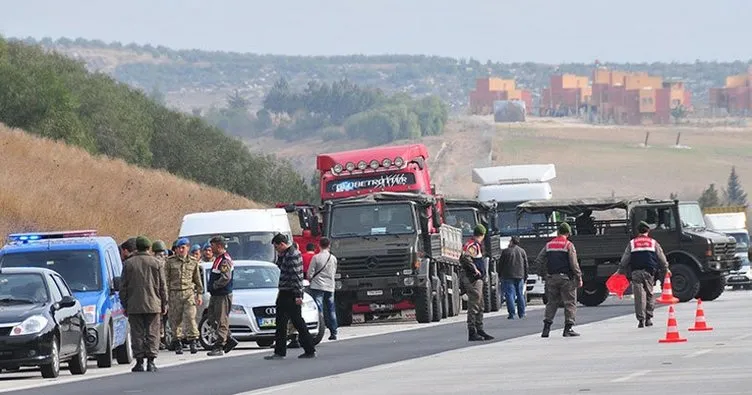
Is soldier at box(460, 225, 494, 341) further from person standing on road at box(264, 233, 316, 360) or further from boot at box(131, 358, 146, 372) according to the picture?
boot at box(131, 358, 146, 372)

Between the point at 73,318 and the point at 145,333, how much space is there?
3.14ft

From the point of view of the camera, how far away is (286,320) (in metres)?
29.3

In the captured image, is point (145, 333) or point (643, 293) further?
point (643, 293)

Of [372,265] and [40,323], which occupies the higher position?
[40,323]

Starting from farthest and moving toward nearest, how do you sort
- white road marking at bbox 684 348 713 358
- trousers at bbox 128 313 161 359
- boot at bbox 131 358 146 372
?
1. boot at bbox 131 358 146 372
2. trousers at bbox 128 313 161 359
3. white road marking at bbox 684 348 713 358

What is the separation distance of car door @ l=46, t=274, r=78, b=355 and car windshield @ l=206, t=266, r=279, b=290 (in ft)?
25.1

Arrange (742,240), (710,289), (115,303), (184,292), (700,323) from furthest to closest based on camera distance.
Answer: (742,240) < (710,289) < (700,323) < (184,292) < (115,303)

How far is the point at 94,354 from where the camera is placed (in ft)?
94.0

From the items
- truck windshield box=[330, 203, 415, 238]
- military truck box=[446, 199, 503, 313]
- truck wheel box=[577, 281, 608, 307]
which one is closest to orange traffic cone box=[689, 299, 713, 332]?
truck windshield box=[330, 203, 415, 238]

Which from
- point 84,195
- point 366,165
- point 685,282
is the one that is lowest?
point 84,195

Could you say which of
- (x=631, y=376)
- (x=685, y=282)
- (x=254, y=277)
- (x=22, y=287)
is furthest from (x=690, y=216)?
(x=631, y=376)

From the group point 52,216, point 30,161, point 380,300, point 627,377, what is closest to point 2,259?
point 627,377

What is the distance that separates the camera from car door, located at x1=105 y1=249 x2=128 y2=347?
Answer: 29016 mm

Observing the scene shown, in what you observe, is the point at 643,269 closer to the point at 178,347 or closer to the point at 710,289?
the point at 178,347
